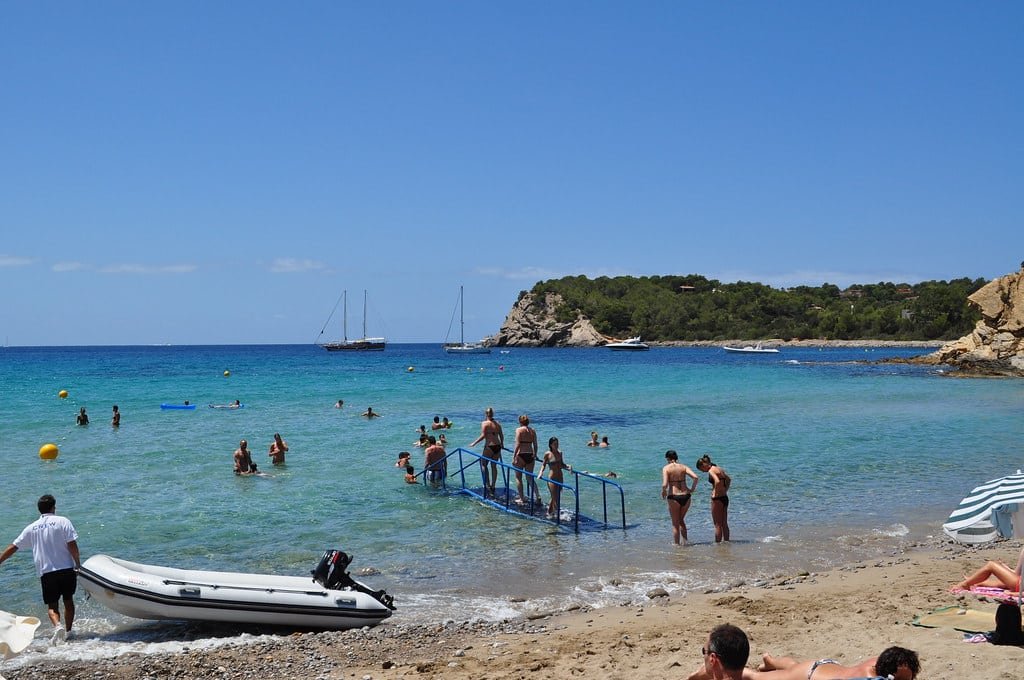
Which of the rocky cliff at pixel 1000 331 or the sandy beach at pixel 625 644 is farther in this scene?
the rocky cliff at pixel 1000 331

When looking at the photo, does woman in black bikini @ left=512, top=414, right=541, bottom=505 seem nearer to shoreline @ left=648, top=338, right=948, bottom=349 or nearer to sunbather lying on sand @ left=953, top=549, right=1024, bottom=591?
sunbather lying on sand @ left=953, top=549, right=1024, bottom=591

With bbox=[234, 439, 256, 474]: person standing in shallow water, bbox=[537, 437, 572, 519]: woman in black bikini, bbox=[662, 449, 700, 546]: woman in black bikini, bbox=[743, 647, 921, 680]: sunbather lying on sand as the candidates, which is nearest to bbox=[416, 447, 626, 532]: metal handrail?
bbox=[537, 437, 572, 519]: woman in black bikini

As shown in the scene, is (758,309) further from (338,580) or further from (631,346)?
(338,580)

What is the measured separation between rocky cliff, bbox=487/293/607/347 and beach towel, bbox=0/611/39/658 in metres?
126

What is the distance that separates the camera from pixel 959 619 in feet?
22.7

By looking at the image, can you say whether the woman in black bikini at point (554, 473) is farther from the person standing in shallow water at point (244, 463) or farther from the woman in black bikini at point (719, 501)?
the person standing in shallow water at point (244, 463)

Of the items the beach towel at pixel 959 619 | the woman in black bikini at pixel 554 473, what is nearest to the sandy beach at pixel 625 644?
the beach towel at pixel 959 619

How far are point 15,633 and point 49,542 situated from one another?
369 cm

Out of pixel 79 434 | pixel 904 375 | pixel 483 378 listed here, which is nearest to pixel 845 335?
pixel 904 375

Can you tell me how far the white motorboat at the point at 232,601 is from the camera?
26.7 ft

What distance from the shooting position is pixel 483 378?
184 feet

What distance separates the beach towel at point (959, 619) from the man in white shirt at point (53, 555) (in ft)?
25.6

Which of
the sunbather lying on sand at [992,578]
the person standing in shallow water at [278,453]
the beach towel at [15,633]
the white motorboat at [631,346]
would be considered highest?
the white motorboat at [631,346]

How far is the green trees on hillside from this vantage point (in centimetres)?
11888
